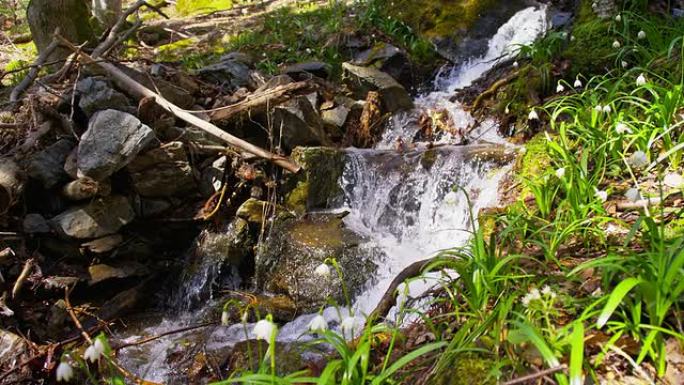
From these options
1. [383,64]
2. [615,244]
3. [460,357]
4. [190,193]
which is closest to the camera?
[460,357]

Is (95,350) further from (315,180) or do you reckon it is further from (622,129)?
(315,180)

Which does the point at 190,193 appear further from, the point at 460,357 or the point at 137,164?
the point at 460,357

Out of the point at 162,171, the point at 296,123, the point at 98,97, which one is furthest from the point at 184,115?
the point at 296,123

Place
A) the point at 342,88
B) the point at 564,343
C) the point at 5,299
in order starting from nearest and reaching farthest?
1. the point at 564,343
2. the point at 5,299
3. the point at 342,88

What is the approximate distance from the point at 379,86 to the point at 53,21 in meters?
5.15

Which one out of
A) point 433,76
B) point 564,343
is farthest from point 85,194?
point 433,76

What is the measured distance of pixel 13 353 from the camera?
3354 millimetres

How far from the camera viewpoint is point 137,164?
4.89 meters

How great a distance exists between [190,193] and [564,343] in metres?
4.46

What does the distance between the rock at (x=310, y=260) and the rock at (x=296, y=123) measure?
1090 millimetres

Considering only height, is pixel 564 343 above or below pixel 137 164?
above

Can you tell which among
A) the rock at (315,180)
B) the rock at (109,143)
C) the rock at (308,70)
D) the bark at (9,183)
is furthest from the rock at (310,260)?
the rock at (308,70)

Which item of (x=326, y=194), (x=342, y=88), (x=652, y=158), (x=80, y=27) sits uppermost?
(x=80, y=27)

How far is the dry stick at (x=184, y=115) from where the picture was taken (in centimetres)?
504
